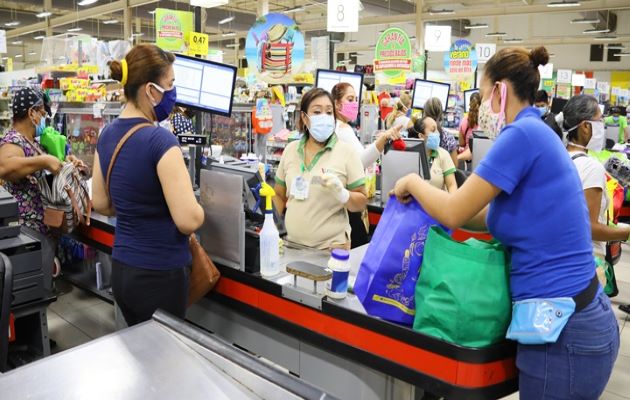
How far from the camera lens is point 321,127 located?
9.46 ft

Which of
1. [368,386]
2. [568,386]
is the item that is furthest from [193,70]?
[568,386]

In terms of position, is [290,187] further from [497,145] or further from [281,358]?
[497,145]

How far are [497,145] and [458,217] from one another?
9.6 inches

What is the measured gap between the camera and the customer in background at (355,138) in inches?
129

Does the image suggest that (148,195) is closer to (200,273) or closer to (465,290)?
(200,273)

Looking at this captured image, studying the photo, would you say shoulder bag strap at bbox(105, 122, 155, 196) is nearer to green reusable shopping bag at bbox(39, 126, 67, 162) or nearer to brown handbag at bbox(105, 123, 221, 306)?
brown handbag at bbox(105, 123, 221, 306)

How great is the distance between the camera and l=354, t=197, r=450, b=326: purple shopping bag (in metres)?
1.79

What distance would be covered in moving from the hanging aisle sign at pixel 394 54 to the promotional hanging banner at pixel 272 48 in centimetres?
302

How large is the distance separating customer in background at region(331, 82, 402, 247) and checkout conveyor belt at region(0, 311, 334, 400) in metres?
1.79

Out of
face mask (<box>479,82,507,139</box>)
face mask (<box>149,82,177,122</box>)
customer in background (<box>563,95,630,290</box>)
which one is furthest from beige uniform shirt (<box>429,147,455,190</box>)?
face mask (<box>149,82,177,122</box>)

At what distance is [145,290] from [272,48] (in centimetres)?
450

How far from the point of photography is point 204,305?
9.12 feet

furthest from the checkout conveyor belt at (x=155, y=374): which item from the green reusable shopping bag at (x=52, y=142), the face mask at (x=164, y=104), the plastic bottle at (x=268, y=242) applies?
the green reusable shopping bag at (x=52, y=142)

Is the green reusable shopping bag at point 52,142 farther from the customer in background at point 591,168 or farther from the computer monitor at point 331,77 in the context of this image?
the customer in background at point 591,168
